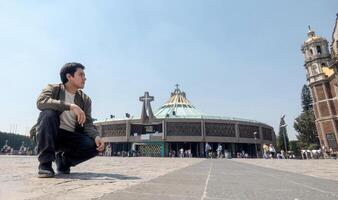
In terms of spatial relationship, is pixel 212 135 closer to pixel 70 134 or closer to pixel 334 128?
pixel 334 128

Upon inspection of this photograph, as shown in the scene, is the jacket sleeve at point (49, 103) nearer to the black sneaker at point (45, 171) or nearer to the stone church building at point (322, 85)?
the black sneaker at point (45, 171)

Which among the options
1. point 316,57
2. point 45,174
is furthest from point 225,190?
point 316,57

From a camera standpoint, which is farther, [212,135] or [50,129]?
[212,135]

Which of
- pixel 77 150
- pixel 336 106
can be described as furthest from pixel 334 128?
pixel 77 150

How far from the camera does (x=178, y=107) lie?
6294 cm

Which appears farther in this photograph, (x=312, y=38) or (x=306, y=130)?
(x=306, y=130)

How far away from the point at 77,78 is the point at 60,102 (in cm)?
61

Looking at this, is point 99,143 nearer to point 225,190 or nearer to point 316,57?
point 225,190

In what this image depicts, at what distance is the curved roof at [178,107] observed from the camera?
195 feet

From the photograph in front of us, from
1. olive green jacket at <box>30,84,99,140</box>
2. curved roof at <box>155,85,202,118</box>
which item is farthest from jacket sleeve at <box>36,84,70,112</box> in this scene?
curved roof at <box>155,85,202,118</box>

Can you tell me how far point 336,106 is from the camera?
38781 millimetres

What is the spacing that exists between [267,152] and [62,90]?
29382 mm

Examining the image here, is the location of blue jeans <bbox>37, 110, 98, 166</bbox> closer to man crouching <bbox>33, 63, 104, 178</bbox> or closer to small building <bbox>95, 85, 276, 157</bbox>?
man crouching <bbox>33, 63, 104, 178</bbox>

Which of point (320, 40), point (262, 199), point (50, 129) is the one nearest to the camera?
point (262, 199)
